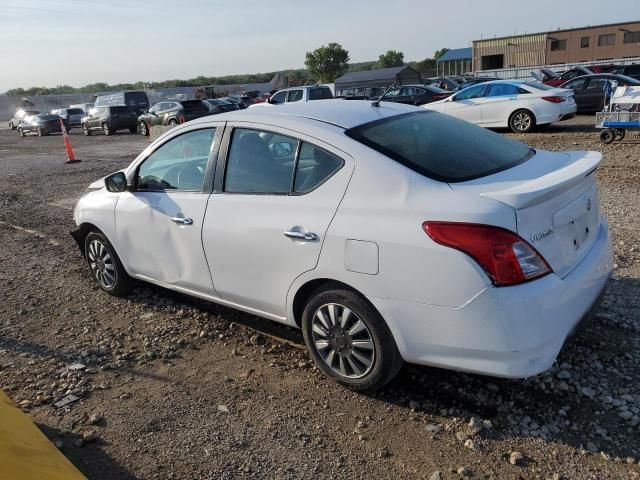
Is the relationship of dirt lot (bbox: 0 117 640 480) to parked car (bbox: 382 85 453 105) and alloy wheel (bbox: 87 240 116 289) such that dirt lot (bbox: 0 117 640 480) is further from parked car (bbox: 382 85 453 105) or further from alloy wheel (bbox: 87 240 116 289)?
parked car (bbox: 382 85 453 105)

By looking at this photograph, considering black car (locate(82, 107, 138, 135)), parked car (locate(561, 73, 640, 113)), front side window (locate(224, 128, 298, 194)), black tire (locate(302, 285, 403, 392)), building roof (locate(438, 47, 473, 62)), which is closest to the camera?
black tire (locate(302, 285, 403, 392))

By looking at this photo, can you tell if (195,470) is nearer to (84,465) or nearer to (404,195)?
(84,465)

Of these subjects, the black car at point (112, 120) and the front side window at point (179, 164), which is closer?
the front side window at point (179, 164)

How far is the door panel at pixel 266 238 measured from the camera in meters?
3.14

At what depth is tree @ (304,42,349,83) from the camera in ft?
356

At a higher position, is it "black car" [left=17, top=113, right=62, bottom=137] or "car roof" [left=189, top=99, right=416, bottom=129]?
"car roof" [left=189, top=99, right=416, bottom=129]

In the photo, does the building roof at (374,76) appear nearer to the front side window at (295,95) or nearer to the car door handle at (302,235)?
the front side window at (295,95)

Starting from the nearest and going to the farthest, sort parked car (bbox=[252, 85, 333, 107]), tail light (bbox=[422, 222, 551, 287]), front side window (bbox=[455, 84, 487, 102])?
tail light (bbox=[422, 222, 551, 287]) → front side window (bbox=[455, 84, 487, 102]) → parked car (bbox=[252, 85, 333, 107])

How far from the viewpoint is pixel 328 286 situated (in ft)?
10.4

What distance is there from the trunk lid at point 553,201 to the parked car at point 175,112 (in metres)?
20.9

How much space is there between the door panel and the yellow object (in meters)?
1.45

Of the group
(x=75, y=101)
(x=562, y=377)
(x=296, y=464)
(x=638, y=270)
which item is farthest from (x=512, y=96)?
(x=75, y=101)

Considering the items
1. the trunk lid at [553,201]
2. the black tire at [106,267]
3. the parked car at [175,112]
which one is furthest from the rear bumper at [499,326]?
the parked car at [175,112]

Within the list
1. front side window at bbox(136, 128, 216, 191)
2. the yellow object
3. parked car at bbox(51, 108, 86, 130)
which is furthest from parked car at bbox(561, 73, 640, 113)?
parked car at bbox(51, 108, 86, 130)
